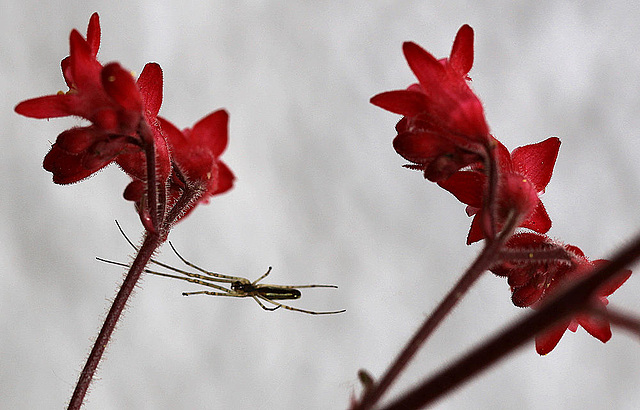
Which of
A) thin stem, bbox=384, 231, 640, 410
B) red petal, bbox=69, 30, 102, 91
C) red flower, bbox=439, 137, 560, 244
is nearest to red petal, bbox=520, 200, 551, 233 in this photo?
red flower, bbox=439, 137, 560, 244

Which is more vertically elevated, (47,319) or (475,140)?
(475,140)

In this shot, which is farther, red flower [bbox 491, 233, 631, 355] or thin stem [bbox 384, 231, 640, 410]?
red flower [bbox 491, 233, 631, 355]

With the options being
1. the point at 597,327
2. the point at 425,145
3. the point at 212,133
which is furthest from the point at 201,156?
the point at 597,327

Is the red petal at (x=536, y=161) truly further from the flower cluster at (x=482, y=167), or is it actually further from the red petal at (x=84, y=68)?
the red petal at (x=84, y=68)

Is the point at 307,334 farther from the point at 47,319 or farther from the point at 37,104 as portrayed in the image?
the point at 37,104

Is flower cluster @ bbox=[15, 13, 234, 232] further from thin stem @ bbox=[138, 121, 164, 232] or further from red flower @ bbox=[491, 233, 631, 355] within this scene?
red flower @ bbox=[491, 233, 631, 355]

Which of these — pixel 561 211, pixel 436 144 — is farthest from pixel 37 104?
pixel 561 211
